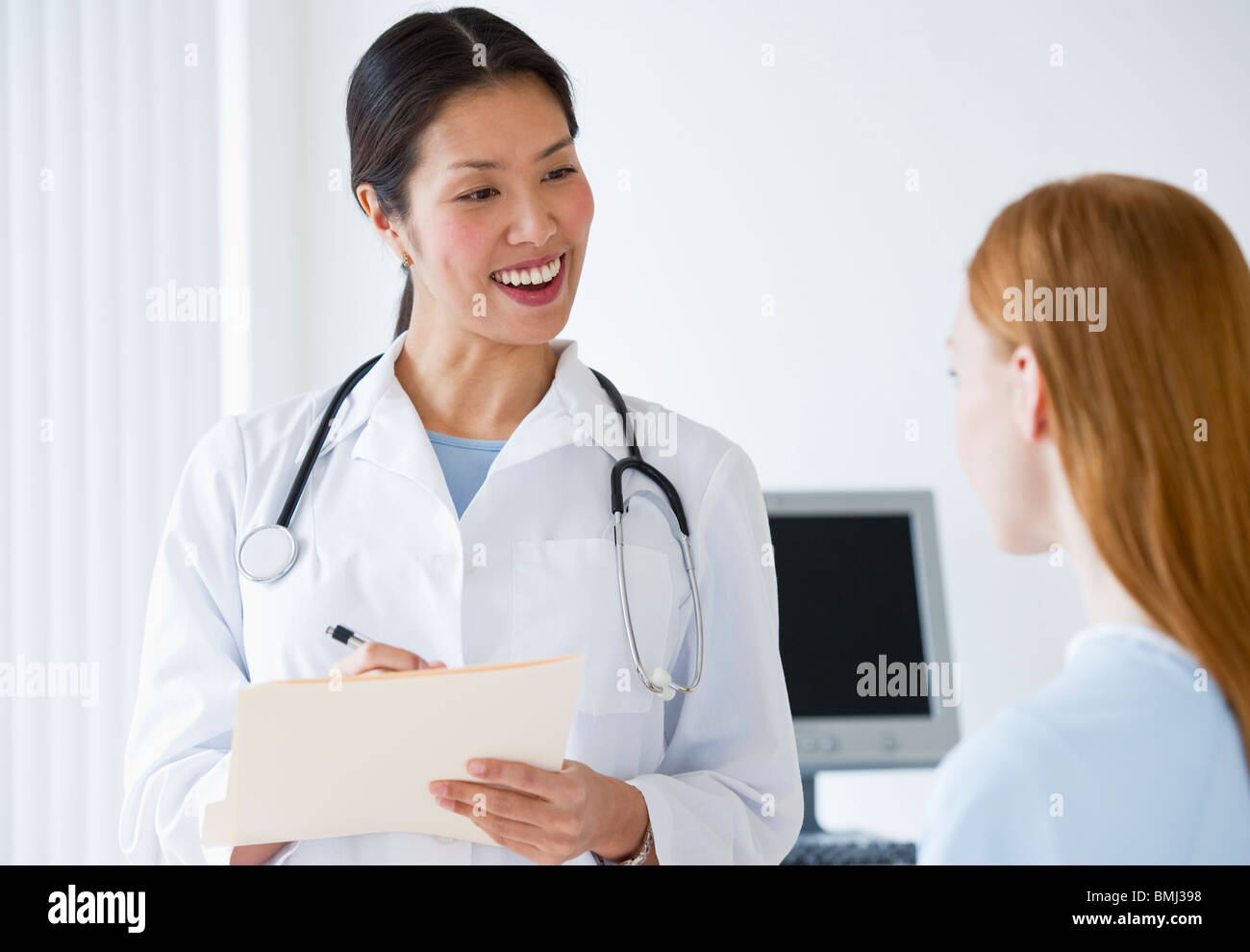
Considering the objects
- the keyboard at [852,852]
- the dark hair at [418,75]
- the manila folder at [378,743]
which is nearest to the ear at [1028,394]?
the manila folder at [378,743]

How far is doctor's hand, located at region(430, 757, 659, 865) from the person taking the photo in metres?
0.94

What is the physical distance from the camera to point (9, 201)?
1.94 metres

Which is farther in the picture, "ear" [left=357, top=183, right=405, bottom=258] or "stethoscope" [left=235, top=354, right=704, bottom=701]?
"ear" [left=357, top=183, right=405, bottom=258]

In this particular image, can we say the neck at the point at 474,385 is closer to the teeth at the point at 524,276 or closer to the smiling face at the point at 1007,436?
the teeth at the point at 524,276

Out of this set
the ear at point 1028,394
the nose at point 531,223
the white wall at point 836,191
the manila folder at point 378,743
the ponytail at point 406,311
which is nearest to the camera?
the ear at point 1028,394

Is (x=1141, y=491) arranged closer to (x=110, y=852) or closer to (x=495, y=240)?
(x=495, y=240)

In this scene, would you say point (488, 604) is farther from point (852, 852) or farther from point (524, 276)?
point (852, 852)

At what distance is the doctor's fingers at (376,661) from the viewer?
0.97m

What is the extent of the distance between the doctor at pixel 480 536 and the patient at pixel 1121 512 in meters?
0.48

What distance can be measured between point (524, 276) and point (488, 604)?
14.5 inches

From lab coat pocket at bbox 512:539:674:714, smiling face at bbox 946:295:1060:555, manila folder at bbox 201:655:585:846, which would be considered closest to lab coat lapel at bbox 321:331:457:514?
lab coat pocket at bbox 512:539:674:714

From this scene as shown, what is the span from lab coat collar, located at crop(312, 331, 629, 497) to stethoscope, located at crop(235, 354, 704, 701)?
42mm

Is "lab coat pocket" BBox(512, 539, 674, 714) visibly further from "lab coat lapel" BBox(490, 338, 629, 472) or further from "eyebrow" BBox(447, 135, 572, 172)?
"eyebrow" BBox(447, 135, 572, 172)

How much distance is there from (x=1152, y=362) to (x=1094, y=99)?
194cm
